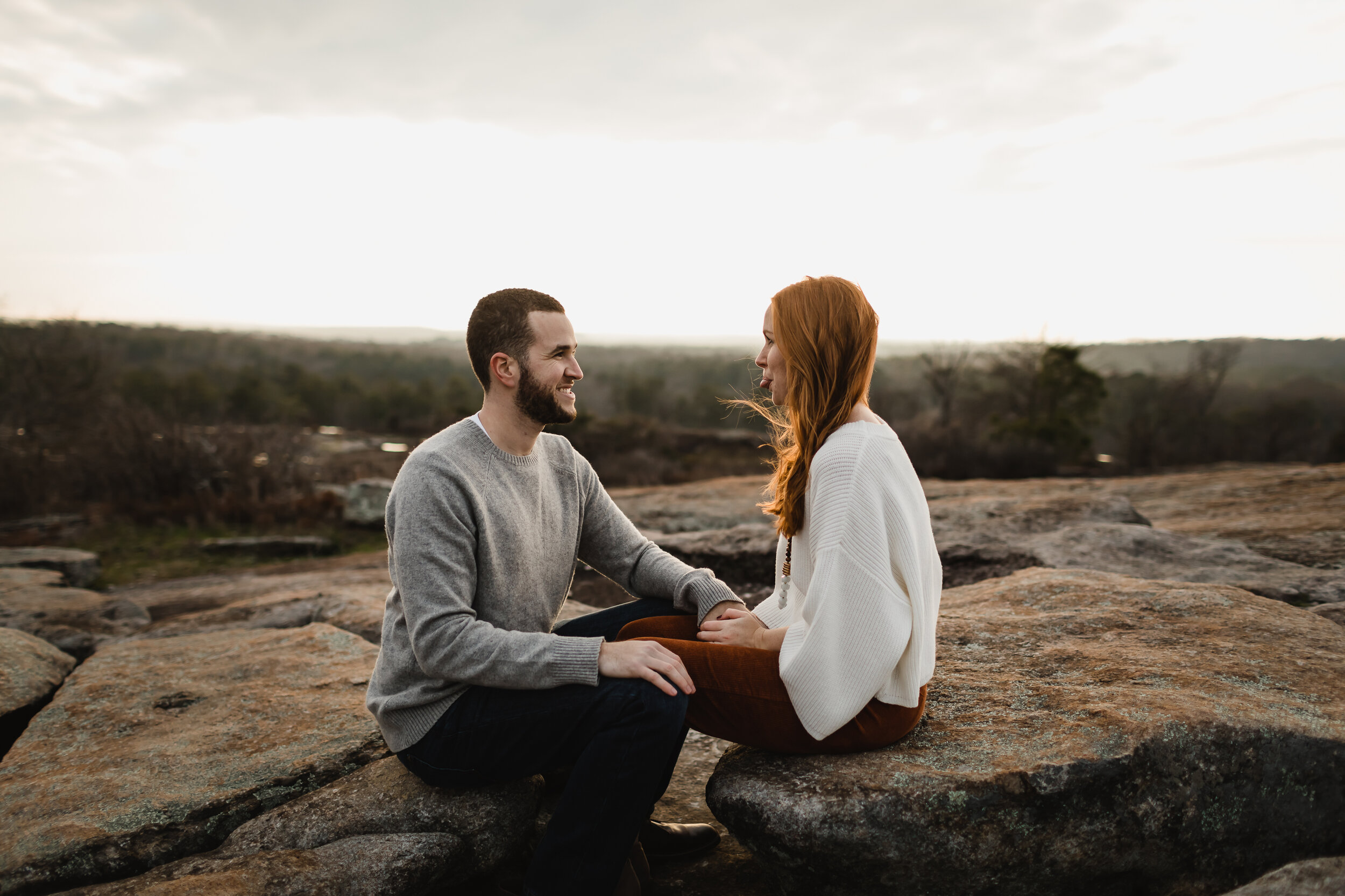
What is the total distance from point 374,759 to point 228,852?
1.84 ft

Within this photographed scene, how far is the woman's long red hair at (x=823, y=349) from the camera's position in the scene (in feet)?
6.64

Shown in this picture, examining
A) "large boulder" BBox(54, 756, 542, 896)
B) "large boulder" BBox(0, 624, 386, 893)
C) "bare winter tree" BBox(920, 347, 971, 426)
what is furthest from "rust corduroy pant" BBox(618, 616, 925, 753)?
"bare winter tree" BBox(920, 347, 971, 426)

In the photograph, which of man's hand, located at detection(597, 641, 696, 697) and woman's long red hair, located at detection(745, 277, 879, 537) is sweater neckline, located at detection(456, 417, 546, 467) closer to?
man's hand, located at detection(597, 641, 696, 697)

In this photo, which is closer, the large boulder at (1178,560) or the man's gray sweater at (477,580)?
the man's gray sweater at (477,580)

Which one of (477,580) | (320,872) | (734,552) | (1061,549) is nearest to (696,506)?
(734,552)

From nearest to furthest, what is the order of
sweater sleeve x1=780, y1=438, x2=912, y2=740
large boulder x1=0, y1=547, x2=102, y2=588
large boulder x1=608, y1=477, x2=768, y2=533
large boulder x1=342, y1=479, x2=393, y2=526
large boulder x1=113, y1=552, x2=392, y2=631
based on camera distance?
sweater sleeve x1=780, y1=438, x2=912, y2=740 → large boulder x1=113, y1=552, x2=392, y2=631 → large boulder x1=608, y1=477, x2=768, y2=533 → large boulder x1=0, y1=547, x2=102, y2=588 → large boulder x1=342, y1=479, x2=393, y2=526

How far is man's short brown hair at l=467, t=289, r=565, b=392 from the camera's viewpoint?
2.44 meters

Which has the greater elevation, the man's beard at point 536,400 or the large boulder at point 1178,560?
the man's beard at point 536,400

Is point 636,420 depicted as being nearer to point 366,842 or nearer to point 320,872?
point 366,842

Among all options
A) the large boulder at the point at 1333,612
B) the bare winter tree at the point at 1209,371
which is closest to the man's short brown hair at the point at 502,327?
the large boulder at the point at 1333,612

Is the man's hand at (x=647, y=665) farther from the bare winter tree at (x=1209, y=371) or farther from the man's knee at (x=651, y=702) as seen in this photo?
the bare winter tree at (x=1209, y=371)

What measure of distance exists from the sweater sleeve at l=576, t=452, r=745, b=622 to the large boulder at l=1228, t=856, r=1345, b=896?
159 cm

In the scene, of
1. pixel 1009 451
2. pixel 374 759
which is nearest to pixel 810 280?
pixel 374 759

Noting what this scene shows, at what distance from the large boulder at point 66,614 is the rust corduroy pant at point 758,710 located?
416cm
